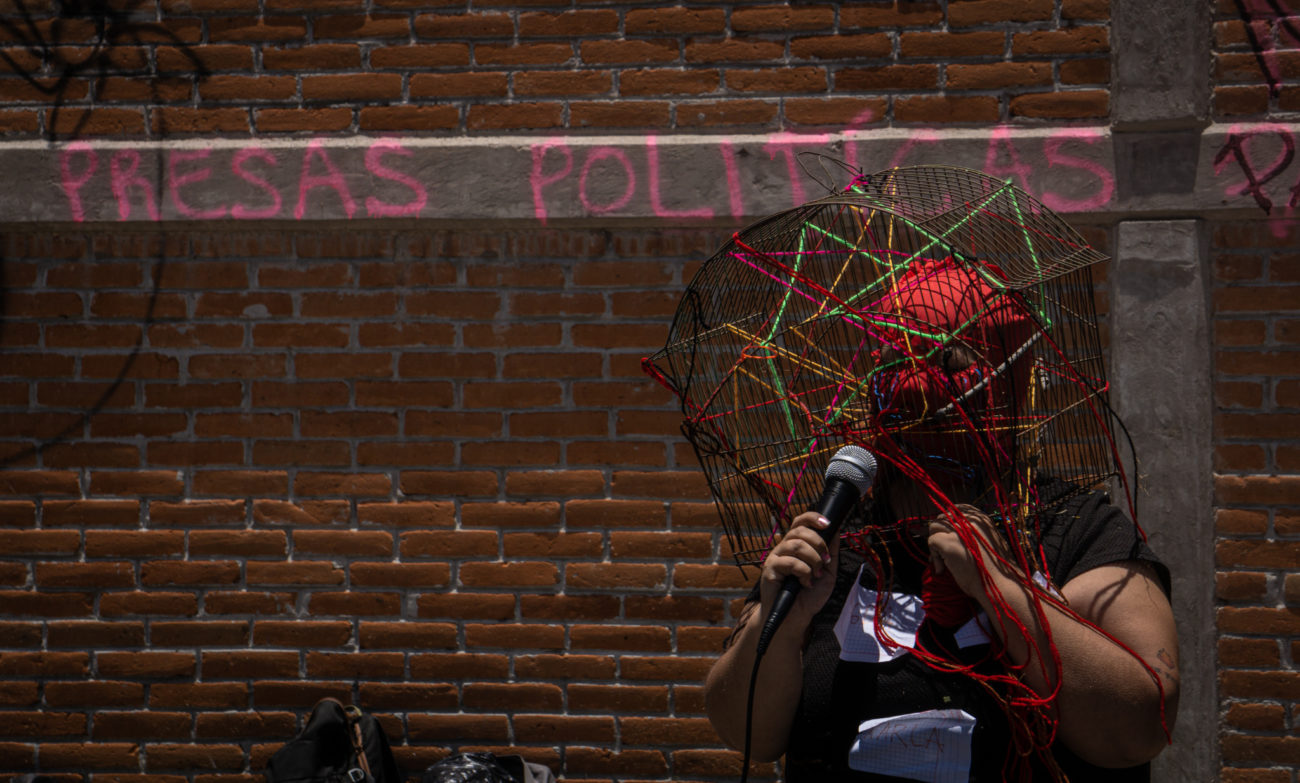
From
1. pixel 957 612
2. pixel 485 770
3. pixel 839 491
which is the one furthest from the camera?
pixel 485 770

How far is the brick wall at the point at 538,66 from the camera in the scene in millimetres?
3078

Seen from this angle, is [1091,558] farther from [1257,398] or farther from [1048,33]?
[1048,33]

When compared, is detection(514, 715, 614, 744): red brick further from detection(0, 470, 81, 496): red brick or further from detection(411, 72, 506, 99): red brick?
detection(411, 72, 506, 99): red brick

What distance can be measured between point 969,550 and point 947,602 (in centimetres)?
17

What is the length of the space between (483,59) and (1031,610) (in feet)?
8.36

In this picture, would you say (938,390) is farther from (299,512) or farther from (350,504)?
(299,512)

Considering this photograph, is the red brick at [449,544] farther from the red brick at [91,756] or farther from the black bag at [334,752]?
the red brick at [91,756]

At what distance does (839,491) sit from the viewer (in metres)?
1.55

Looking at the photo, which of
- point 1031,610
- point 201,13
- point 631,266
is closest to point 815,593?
point 1031,610

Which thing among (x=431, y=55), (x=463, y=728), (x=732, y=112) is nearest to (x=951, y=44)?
(x=732, y=112)

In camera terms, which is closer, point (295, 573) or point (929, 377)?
point (929, 377)

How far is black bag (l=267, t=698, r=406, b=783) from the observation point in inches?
116

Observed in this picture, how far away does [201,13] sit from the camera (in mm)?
3258

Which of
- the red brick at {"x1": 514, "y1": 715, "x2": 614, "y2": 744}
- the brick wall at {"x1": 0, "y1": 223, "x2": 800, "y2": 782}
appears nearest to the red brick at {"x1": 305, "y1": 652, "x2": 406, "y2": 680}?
the brick wall at {"x1": 0, "y1": 223, "x2": 800, "y2": 782}
